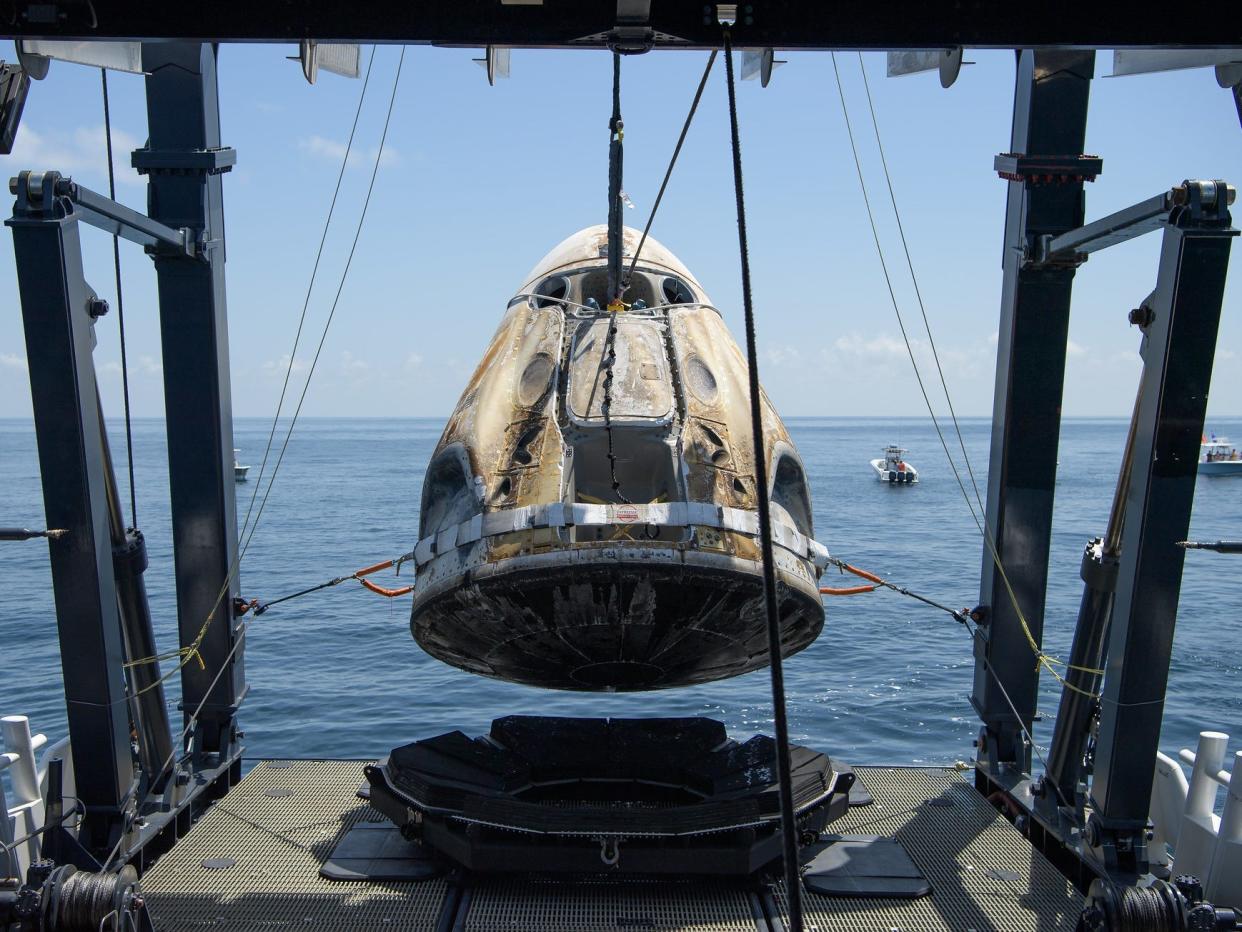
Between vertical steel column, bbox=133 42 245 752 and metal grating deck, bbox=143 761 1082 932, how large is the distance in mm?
1760

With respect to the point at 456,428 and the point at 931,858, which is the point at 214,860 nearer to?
the point at 456,428

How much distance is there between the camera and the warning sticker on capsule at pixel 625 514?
748 centimetres

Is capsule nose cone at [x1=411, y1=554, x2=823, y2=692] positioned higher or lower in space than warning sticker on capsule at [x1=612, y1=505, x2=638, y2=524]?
lower

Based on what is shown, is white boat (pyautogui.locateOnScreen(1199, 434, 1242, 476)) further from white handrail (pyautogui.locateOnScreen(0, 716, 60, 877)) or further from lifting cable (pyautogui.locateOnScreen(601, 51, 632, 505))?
white handrail (pyautogui.locateOnScreen(0, 716, 60, 877))

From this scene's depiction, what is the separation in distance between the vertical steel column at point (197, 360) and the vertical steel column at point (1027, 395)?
709cm

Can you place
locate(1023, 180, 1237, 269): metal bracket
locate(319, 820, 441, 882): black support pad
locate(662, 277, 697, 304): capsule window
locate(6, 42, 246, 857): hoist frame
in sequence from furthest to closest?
1. locate(662, 277, 697, 304): capsule window
2. locate(319, 820, 441, 882): black support pad
3. locate(6, 42, 246, 857): hoist frame
4. locate(1023, 180, 1237, 269): metal bracket

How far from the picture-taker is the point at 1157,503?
24.2 feet

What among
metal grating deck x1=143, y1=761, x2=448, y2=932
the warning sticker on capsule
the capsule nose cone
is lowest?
metal grating deck x1=143, y1=761, x2=448, y2=932

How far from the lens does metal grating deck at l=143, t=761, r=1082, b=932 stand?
7.53m

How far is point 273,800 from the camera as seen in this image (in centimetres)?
1007

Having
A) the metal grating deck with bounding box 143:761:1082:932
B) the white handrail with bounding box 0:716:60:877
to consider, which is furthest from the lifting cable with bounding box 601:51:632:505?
the white handrail with bounding box 0:716:60:877

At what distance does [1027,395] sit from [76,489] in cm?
786

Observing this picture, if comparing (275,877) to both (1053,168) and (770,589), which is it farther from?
(1053,168)

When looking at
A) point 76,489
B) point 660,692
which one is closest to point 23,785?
point 76,489
